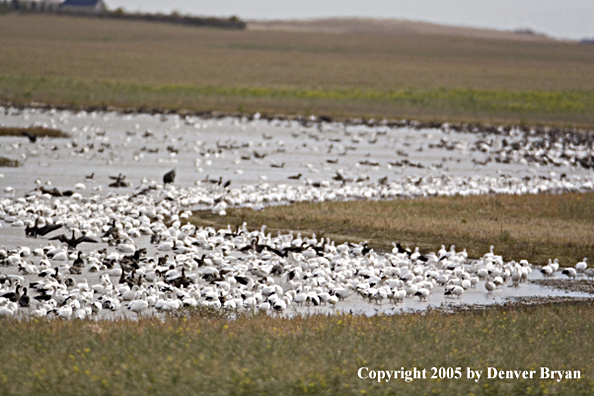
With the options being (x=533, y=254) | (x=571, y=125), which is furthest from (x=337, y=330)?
(x=571, y=125)

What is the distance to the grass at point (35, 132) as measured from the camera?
1639 inches

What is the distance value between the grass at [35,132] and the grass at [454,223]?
20948 mm

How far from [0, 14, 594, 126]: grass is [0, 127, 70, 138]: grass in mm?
14877

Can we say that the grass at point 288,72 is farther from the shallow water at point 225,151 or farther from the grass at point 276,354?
the grass at point 276,354

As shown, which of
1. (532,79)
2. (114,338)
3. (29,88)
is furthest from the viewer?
(532,79)

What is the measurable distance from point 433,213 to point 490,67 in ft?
315

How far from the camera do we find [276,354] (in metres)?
10.6

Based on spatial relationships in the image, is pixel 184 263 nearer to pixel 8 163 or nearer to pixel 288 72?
pixel 8 163

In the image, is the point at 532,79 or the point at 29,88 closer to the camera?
the point at 29,88

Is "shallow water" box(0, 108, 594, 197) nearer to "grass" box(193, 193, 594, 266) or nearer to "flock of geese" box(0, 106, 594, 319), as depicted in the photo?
"flock of geese" box(0, 106, 594, 319)

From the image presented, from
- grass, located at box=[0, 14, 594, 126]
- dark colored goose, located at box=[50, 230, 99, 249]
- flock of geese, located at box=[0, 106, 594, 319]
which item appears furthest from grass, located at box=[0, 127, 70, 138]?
dark colored goose, located at box=[50, 230, 99, 249]

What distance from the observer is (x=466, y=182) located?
3331cm

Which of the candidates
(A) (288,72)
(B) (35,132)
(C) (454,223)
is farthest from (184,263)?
(A) (288,72)

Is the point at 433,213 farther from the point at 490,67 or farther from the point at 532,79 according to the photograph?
the point at 490,67
